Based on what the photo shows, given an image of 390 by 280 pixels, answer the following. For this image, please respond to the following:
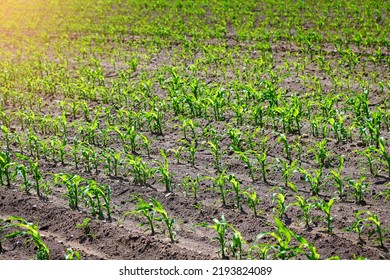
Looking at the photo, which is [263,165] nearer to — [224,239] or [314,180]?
[314,180]

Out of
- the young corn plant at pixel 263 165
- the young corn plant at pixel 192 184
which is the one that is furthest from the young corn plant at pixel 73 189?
the young corn plant at pixel 263 165

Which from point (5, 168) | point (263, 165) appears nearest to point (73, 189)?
point (5, 168)

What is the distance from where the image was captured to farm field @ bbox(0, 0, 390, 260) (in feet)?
17.5

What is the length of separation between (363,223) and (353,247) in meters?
0.39

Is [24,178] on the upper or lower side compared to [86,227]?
upper

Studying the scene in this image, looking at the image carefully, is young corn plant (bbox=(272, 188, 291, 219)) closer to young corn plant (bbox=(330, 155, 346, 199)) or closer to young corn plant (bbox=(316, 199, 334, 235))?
young corn plant (bbox=(316, 199, 334, 235))

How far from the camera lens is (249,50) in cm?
1076

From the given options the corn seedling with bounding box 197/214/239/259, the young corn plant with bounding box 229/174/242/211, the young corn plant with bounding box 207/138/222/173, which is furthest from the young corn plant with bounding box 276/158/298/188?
the corn seedling with bounding box 197/214/239/259

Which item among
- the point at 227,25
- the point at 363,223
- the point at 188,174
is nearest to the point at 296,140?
the point at 188,174

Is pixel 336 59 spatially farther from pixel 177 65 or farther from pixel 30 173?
pixel 30 173

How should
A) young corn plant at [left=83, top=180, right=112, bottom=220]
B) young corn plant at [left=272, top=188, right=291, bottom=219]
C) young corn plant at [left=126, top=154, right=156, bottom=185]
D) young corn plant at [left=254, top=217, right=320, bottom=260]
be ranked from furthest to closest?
young corn plant at [left=126, top=154, right=156, bottom=185], young corn plant at [left=83, top=180, right=112, bottom=220], young corn plant at [left=272, top=188, right=291, bottom=219], young corn plant at [left=254, top=217, right=320, bottom=260]

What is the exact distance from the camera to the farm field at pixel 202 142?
5.34 m

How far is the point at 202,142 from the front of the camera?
7207mm

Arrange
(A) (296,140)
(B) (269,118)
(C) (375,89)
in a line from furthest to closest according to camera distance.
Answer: (C) (375,89) → (B) (269,118) → (A) (296,140)
